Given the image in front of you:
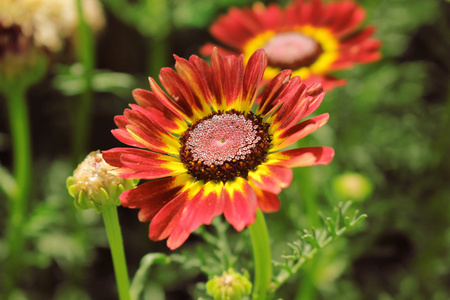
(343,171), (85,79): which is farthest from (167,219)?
(343,171)

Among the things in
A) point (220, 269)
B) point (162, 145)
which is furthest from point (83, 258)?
point (162, 145)

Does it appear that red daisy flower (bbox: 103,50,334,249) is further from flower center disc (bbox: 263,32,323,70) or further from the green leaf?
flower center disc (bbox: 263,32,323,70)

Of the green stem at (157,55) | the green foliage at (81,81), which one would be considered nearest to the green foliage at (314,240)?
the green foliage at (81,81)

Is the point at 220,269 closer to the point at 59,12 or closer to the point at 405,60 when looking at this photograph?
the point at 59,12

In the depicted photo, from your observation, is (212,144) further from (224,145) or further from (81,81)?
(81,81)

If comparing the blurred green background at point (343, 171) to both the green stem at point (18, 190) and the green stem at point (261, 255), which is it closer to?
the green stem at point (18, 190)
